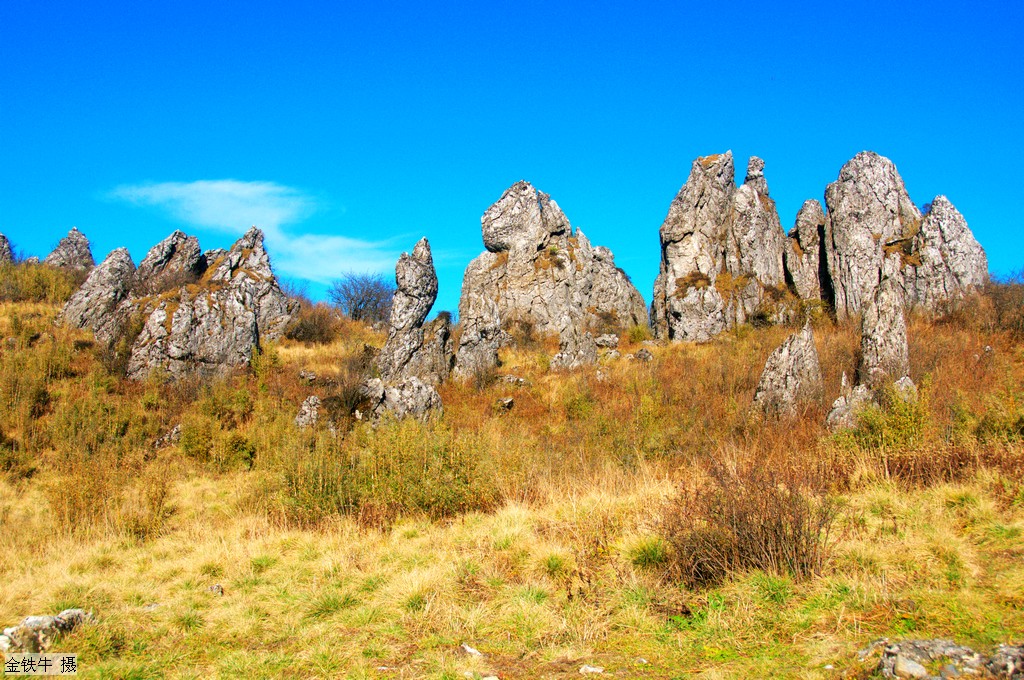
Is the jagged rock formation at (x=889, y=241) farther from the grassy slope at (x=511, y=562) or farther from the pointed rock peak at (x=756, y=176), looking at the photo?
the grassy slope at (x=511, y=562)

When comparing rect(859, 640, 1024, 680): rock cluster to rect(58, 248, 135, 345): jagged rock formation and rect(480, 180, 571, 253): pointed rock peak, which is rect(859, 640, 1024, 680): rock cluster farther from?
rect(480, 180, 571, 253): pointed rock peak

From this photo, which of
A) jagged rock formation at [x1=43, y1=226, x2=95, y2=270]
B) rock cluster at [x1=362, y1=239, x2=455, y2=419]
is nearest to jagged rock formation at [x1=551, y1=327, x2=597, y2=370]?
rock cluster at [x1=362, y1=239, x2=455, y2=419]

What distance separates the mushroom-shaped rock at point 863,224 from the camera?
979 inches

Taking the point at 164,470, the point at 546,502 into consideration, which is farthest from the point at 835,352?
the point at 164,470

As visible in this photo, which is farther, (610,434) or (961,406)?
(610,434)

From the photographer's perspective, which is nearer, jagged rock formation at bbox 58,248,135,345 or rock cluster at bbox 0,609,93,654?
rock cluster at bbox 0,609,93,654

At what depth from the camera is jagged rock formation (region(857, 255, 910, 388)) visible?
15172 millimetres

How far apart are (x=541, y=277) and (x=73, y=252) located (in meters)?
24.9

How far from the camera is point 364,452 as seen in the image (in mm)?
10055

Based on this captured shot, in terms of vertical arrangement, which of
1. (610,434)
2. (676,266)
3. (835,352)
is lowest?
(610,434)

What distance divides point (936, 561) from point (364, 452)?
24.6 ft

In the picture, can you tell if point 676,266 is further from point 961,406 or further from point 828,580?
point 828,580

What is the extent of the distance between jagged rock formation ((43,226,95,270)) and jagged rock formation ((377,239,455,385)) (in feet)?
64.6

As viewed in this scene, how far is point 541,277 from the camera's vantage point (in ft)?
103
